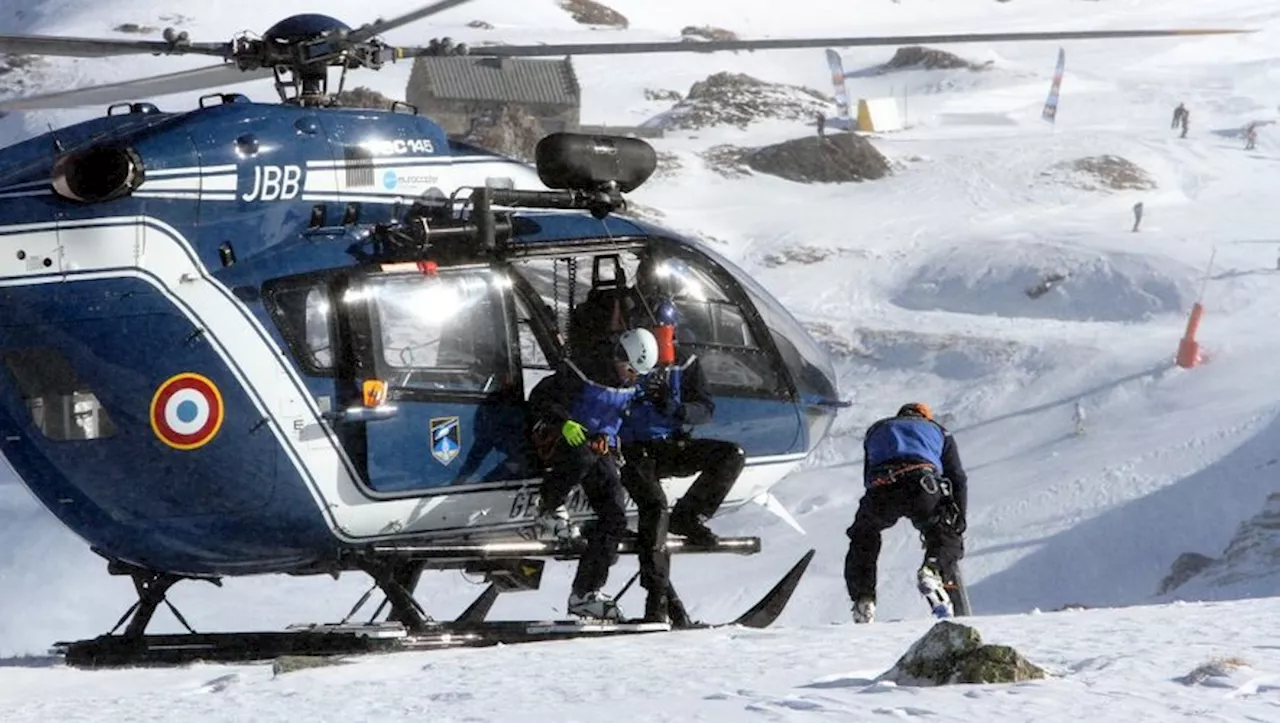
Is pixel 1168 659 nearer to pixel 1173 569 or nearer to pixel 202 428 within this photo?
pixel 202 428

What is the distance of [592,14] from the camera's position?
79688 millimetres

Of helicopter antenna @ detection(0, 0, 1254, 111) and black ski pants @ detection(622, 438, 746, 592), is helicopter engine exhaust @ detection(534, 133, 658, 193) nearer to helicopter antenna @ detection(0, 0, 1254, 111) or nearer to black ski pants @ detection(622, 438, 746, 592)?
helicopter antenna @ detection(0, 0, 1254, 111)

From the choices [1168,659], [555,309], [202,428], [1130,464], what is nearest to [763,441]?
[555,309]

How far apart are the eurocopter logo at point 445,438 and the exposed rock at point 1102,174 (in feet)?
119

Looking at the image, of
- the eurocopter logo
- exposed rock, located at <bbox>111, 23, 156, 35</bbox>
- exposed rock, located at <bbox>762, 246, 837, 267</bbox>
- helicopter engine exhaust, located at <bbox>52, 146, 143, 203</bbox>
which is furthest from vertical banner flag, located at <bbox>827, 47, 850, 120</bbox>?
helicopter engine exhaust, located at <bbox>52, 146, 143, 203</bbox>

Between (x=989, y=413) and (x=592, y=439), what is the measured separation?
55.0 ft

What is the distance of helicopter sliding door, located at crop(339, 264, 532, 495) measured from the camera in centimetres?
998

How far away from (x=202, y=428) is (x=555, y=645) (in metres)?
2.20

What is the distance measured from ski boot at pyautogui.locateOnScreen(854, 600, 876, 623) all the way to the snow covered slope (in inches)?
29.1

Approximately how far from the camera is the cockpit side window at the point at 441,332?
10109mm

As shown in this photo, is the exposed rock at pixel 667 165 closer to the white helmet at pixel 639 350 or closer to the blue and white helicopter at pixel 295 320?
the blue and white helicopter at pixel 295 320

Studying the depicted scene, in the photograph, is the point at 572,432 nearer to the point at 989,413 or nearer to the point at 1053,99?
the point at 989,413

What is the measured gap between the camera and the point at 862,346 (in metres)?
30.5

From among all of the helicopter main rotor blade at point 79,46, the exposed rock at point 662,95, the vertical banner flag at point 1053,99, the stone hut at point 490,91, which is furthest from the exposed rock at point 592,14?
the helicopter main rotor blade at point 79,46
